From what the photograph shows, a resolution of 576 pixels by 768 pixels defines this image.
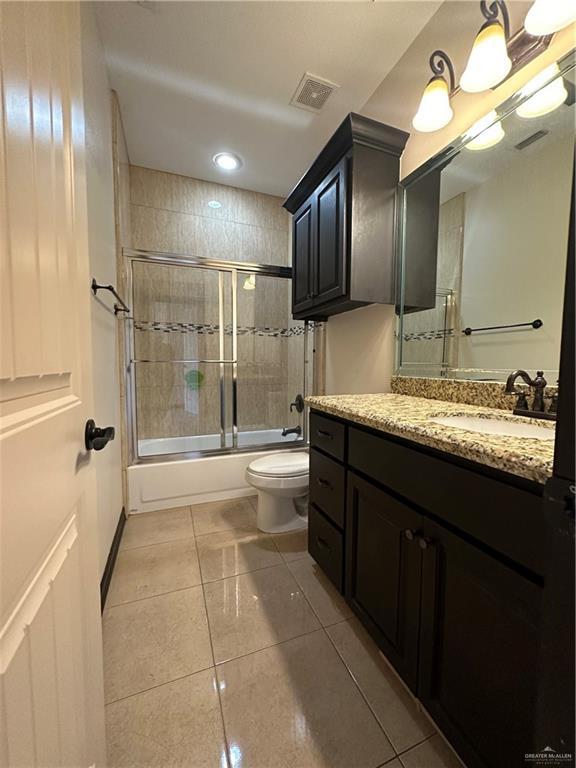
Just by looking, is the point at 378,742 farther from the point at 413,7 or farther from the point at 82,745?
the point at 413,7

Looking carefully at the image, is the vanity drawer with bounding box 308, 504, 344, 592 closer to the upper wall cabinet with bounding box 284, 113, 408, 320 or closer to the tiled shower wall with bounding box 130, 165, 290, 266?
the upper wall cabinet with bounding box 284, 113, 408, 320

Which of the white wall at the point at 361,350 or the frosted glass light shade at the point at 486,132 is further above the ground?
the frosted glass light shade at the point at 486,132

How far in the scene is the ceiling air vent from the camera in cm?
167

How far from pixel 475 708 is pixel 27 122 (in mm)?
1368

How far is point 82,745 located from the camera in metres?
0.54

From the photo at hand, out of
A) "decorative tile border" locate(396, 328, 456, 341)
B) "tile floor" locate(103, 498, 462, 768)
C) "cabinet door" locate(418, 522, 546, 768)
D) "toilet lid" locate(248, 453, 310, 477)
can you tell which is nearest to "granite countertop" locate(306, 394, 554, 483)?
"cabinet door" locate(418, 522, 546, 768)

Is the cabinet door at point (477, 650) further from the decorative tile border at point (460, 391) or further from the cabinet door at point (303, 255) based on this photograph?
the cabinet door at point (303, 255)

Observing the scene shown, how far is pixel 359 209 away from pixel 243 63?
1046 mm

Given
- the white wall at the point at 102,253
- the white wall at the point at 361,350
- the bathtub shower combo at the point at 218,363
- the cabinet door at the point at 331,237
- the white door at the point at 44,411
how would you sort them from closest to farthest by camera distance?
the white door at the point at 44,411 → the white wall at the point at 102,253 → the cabinet door at the point at 331,237 → the white wall at the point at 361,350 → the bathtub shower combo at the point at 218,363

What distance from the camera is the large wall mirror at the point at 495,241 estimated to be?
39.0 inches

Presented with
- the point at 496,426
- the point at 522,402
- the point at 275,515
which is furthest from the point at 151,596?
the point at 522,402

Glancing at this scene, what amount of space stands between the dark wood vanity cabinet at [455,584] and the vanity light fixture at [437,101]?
1.35 metres

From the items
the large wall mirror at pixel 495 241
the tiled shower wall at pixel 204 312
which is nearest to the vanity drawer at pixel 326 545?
the large wall mirror at pixel 495 241

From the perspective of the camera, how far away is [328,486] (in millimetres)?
1265
